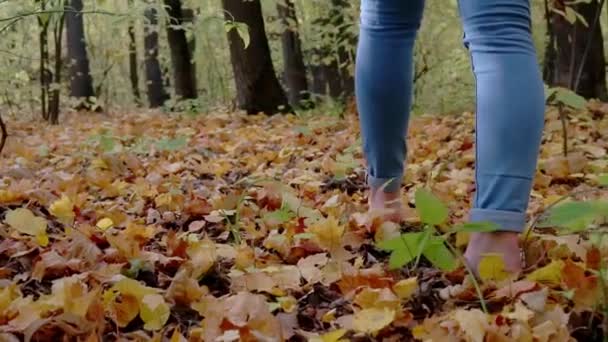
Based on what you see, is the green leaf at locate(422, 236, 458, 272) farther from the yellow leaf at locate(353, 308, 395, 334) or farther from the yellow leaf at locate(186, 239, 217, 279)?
the yellow leaf at locate(186, 239, 217, 279)

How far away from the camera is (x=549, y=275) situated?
1274 millimetres

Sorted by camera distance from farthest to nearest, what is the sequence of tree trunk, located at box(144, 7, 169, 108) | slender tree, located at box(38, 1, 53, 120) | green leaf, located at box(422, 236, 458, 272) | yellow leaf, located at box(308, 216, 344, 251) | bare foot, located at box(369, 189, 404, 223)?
tree trunk, located at box(144, 7, 169, 108) → slender tree, located at box(38, 1, 53, 120) → bare foot, located at box(369, 189, 404, 223) → yellow leaf, located at box(308, 216, 344, 251) → green leaf, located at box(422, 236, 458, 272)

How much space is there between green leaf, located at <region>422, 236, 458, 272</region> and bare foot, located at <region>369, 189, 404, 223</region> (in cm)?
44

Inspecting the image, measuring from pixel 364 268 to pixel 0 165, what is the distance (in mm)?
2818

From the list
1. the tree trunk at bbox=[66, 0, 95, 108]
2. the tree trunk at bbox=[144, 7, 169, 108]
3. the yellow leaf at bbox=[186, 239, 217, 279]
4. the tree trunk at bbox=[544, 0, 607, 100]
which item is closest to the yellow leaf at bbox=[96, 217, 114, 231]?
the yellow leaf at bbox=[186, 239, 217, 279]

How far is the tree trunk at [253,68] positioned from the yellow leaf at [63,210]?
4.75m

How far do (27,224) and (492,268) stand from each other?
3.53ft

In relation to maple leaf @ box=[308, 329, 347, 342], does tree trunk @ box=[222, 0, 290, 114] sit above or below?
above

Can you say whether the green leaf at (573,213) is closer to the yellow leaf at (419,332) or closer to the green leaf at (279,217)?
the yellow leaf at (419,332)

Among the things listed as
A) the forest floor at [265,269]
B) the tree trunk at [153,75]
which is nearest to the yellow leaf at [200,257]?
the forest floor at [265,269]

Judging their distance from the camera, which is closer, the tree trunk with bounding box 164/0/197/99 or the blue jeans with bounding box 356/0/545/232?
the blue jeans with bounding box 356/0/545/232

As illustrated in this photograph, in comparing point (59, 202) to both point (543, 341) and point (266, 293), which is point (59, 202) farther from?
point (543, 341)

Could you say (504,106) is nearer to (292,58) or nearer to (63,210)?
(63,210)

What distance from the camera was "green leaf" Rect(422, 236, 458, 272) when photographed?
138 cm
